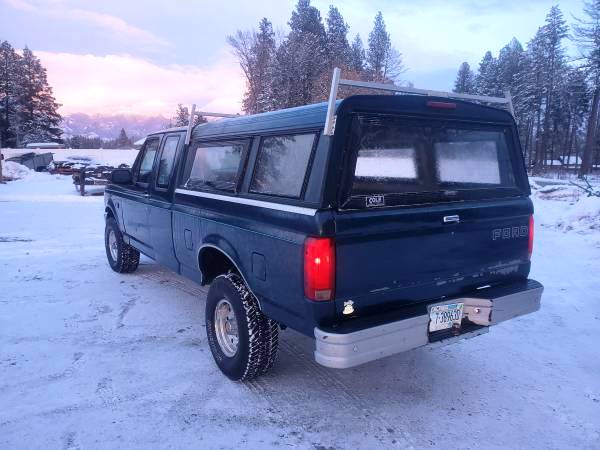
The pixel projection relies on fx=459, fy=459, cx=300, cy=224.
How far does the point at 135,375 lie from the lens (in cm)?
382

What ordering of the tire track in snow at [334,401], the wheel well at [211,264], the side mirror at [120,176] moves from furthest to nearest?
the side mirror at [120,176], the wheel well at [211,264], the tire track in snow at [334,401]

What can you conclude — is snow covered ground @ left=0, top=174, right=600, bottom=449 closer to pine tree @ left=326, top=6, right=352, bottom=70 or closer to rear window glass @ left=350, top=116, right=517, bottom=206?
rear window glass @ left=350, top=116, right=517, bottom=206

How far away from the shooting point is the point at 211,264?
423 cm

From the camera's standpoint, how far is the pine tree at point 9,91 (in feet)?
195

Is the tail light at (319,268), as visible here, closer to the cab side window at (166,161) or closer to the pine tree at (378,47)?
the cab side window at (166,161)

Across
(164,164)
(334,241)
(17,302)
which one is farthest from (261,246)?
(17,302)

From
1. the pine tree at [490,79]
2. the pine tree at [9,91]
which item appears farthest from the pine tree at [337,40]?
the pine tree at [9,91]

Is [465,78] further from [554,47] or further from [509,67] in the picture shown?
[554,47]

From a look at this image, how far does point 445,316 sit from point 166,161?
3496mm

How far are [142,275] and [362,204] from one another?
16.1 ft

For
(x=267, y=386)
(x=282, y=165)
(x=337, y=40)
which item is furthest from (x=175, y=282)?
(x=337, y=40)

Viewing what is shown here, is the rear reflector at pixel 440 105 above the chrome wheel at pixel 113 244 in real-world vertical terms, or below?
above

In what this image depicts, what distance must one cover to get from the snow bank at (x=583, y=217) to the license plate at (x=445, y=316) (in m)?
7.82

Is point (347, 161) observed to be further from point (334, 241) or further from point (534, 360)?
point (534, 360)
